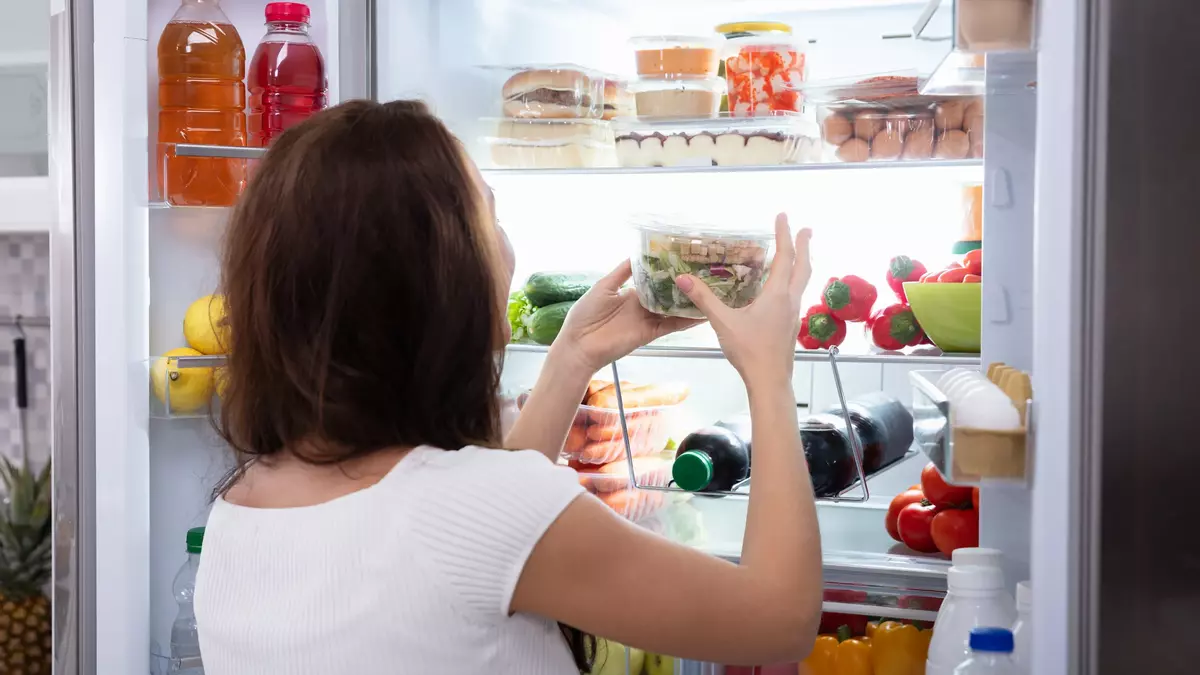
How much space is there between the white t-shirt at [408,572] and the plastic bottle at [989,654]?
48 centimetres

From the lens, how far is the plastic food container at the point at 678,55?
78.6 inches

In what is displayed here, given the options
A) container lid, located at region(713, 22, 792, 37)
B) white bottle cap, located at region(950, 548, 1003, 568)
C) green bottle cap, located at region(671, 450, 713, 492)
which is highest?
container lid, located at region(713, 22, 792, 37)

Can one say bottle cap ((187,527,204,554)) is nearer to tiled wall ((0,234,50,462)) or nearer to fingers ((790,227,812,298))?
tiled wall ((0,234,50,462))

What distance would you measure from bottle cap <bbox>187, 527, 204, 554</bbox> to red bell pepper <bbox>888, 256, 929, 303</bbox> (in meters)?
1.25

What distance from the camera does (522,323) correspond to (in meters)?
2.19

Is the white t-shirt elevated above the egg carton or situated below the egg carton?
below

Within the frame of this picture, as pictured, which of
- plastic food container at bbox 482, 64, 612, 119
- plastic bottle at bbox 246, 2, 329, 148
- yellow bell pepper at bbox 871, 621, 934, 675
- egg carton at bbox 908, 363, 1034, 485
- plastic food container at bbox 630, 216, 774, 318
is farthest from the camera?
plastic food container at bbox 482, 64, 612, 119

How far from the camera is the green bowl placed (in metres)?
1.71

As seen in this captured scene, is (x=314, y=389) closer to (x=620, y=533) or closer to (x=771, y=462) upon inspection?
(x=620, y=533)

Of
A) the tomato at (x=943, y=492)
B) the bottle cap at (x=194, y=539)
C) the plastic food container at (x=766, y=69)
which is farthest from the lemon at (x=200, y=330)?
the tomato at (x=943, y=492)

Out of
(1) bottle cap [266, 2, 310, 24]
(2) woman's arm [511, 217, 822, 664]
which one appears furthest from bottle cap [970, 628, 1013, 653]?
(1) bottle cap [266, 2, 310, 24]

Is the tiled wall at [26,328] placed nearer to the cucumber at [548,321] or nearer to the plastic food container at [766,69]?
the cucumber at [548,321]

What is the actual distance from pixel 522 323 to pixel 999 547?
1.01 m

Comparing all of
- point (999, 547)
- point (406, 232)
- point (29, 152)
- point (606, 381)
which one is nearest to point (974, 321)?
point (999, 547)
